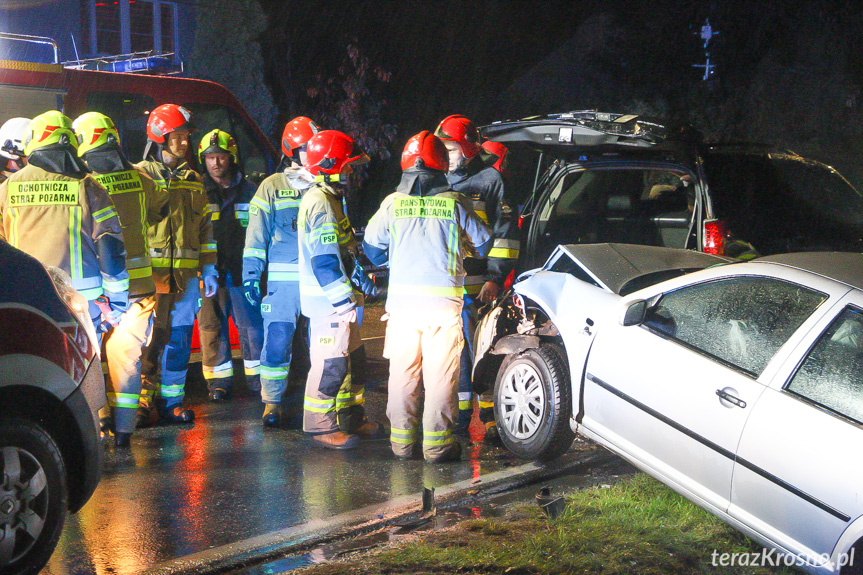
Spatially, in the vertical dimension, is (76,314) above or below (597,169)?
below

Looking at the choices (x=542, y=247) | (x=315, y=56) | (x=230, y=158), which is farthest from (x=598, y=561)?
(x=315, y=56)

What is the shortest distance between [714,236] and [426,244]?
227 centimetres

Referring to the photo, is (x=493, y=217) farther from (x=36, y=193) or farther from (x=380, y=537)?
(x=36, y=193)

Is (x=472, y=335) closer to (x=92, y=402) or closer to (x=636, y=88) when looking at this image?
(x=92, y=402)

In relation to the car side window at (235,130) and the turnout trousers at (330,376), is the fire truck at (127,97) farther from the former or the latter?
the turnout trousers at (330,376)

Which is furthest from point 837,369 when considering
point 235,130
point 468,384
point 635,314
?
point 235,130

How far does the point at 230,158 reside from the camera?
22.3 ft

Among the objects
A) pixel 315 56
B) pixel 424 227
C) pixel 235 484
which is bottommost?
pixel 235 484

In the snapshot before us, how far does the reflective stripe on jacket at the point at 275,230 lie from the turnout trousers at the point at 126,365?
31.8 inches

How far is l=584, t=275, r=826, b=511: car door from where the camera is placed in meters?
3.83

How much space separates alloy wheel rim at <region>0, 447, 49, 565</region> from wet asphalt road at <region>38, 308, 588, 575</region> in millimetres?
394

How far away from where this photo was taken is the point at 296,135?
6.22 m

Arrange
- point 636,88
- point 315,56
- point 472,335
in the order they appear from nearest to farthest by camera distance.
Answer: point 472,335 < point 315,56 < point 636,88

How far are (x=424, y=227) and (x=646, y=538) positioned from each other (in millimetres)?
2101
